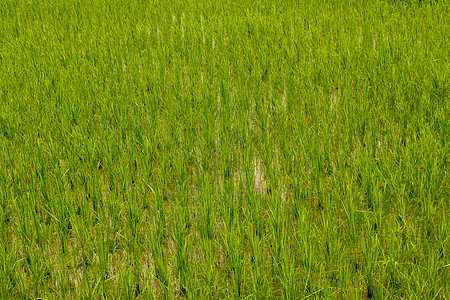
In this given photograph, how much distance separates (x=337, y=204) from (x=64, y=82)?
235 centimetres

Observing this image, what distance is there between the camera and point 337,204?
2.10 metres

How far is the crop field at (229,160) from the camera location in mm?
1695

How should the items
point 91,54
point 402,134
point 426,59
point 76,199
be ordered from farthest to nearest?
point 91,54, point 426,59, point 402,134, point 76,199

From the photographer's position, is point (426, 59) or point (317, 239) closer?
point (317, 239)

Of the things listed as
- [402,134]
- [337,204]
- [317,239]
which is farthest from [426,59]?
[317,239]

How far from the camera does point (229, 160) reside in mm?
2475

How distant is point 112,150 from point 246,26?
2651 mm

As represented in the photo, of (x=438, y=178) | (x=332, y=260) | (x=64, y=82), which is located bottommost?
(x=332, y=260)

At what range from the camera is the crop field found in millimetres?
1695

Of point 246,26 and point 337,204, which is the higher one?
point 246,26

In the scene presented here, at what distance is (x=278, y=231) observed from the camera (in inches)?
70.8

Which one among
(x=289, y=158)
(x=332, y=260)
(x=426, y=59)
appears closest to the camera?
(x=332, y=260)

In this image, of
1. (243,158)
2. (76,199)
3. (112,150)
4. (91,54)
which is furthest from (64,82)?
(243,158)

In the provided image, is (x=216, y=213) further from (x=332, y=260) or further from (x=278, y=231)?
(x=332, y=260)
